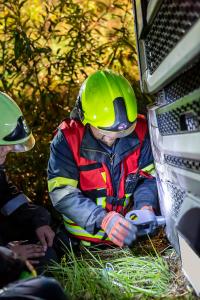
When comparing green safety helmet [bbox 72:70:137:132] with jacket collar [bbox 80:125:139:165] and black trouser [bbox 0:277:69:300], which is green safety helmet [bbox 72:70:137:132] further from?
black trouser [bbox 0:277:69:300]

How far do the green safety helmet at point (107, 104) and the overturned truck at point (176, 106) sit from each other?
192 millimetres

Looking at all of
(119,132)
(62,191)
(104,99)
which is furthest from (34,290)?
(104,99)

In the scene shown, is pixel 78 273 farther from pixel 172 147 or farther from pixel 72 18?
pixel 72 18

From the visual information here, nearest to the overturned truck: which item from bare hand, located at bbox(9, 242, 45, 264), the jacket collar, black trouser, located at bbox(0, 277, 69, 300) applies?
the jacket collar

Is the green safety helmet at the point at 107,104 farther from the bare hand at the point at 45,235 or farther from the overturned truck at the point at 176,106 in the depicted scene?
the bare hand at the point at 45,235

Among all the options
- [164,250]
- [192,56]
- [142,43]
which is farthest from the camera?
[164,250]

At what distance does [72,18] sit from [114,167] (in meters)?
2.17

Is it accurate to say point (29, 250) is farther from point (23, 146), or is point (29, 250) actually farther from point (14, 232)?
point (23, 146)

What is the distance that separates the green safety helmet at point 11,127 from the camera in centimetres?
304

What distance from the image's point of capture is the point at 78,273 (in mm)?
2754

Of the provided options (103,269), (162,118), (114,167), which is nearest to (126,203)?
(114,167)

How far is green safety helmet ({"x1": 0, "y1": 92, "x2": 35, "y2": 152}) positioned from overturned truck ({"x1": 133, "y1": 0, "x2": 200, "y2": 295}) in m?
0.89

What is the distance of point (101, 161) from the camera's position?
3217 millimetres

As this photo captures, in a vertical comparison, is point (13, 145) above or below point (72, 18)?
below
